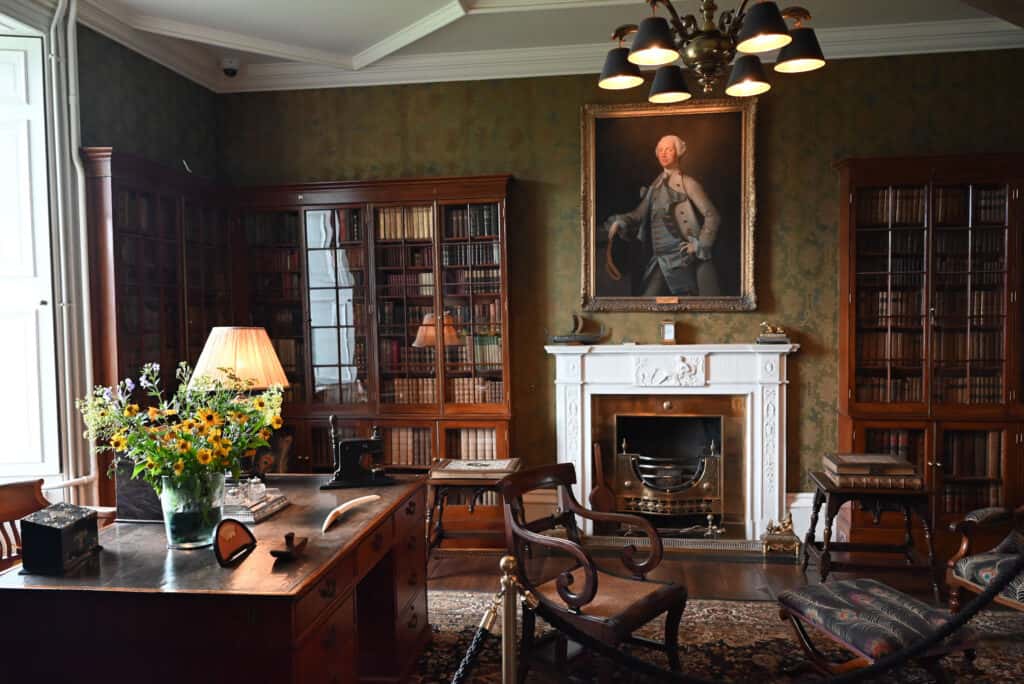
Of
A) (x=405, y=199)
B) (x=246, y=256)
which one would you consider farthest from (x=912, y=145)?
(x=246, y=256)

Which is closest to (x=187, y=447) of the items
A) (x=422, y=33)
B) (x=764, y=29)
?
(x=764, y=29)

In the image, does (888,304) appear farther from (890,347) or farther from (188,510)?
(188,510)

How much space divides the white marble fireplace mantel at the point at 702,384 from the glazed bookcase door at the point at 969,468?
105 centimetres

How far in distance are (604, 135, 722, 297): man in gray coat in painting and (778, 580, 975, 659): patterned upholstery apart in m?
2.71

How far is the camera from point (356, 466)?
3637mm

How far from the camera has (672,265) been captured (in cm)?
577

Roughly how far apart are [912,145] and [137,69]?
5.41 metres

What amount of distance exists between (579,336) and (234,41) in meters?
3.19

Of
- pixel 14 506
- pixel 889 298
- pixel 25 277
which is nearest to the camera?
pixel 14 506

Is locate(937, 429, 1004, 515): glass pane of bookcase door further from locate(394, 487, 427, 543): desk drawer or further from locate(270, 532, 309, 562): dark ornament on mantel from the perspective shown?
locate(270, 532, 309, 562): dark ornament on mantel

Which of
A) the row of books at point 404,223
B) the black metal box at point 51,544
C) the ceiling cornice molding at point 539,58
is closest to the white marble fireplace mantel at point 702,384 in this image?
the row of books at point 404,223

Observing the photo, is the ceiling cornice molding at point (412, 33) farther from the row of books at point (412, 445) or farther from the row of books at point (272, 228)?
the row of books at point (412, 445)

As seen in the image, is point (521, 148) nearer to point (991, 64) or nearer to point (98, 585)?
point (991, 64)

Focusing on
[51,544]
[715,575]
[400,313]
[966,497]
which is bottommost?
[715,575]
